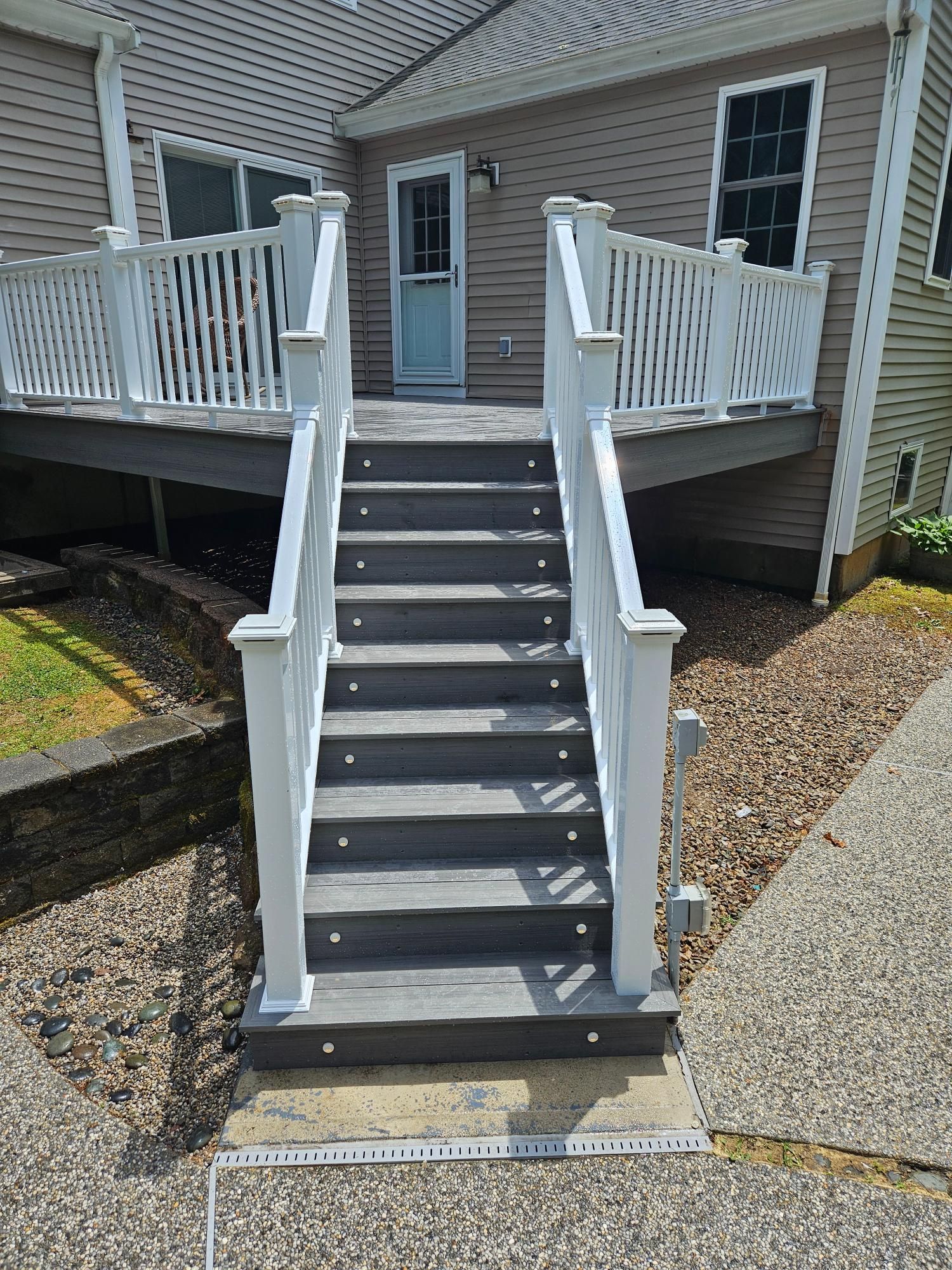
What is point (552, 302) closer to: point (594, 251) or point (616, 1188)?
point (594, 251)

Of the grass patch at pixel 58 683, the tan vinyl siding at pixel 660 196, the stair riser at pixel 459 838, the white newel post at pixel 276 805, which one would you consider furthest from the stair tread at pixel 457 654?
the tan vinyl siding at pixel 660 196

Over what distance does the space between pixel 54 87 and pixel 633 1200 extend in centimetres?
702

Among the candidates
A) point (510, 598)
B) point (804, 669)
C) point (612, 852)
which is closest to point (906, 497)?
point (804, 669)

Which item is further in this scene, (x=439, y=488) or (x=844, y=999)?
(x=439, y=488)

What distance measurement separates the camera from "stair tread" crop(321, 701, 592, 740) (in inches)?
112

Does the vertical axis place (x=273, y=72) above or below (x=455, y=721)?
above

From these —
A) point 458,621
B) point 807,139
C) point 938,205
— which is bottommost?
point 458,621

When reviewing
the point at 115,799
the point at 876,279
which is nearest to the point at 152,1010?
the point at 115,799

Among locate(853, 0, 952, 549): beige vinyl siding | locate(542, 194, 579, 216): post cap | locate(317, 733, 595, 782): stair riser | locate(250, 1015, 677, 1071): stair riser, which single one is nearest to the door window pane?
locate(853, 0, 952, 549): beige vinyl siding

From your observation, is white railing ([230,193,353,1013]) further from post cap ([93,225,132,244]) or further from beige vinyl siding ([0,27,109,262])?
beige vinyl siding ([0,27,109,262])

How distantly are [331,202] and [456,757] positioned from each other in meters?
2.42

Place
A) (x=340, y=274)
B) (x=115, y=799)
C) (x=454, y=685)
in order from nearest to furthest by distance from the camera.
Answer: (x=454, y=685) → (x=115, y=799) → (x=340, y=274)

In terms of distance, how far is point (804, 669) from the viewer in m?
5.23

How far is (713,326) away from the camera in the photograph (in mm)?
4801
